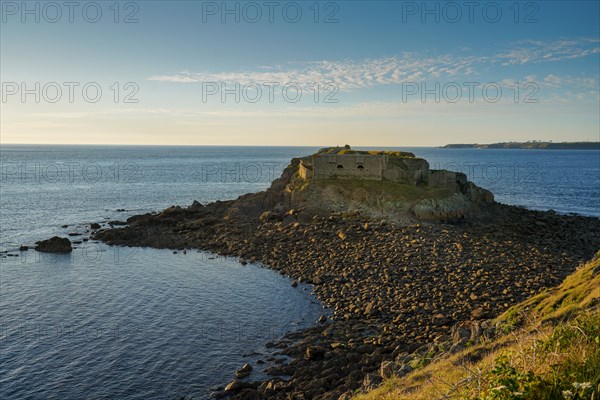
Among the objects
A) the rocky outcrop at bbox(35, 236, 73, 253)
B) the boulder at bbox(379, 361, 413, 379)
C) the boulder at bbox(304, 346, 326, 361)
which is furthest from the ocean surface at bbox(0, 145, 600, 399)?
the boulder at bbox(379, 361, 413, 379)

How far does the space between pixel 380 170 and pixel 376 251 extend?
61.7 ft

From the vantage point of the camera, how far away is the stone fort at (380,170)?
5731 cm

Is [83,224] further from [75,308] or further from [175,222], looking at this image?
[75,308]

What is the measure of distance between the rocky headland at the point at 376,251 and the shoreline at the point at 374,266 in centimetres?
11

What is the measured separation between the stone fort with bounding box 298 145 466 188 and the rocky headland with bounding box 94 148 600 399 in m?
0.14

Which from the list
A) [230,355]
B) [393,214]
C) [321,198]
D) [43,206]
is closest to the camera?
[230,355]

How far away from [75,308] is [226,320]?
1083cm

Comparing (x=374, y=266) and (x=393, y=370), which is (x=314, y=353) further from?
(x=374, y=266)

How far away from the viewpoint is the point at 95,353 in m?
24.9

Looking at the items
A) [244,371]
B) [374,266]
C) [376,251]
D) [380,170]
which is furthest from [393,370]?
[380,170]

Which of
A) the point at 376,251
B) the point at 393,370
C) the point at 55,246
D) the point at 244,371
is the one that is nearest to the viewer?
the point at 393,370

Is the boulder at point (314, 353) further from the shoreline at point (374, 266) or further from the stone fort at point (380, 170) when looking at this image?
the stone fort at point (380, 170)

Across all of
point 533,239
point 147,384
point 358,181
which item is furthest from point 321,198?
point 147,384

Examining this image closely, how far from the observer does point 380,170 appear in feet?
191
